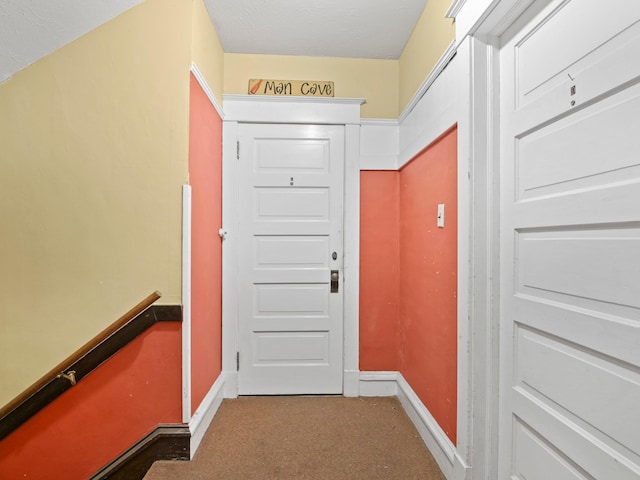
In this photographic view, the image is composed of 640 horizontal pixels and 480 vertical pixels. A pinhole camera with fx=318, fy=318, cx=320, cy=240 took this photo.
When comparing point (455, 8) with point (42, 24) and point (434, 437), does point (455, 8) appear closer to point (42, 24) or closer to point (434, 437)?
point (42, 24)

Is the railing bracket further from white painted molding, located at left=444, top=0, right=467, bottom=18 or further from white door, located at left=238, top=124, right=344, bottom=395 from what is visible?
white painted molding, located at left=444, top=0, right=467, bottom=18

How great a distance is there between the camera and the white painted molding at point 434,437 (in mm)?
1411

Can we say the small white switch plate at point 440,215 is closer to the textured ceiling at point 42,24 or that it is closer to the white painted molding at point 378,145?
the white painted molding at point 378,145

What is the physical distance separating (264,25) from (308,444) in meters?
2.49

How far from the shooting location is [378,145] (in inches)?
92.0

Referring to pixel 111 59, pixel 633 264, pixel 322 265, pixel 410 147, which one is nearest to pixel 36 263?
pixel 111 59

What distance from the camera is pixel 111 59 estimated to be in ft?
5.16

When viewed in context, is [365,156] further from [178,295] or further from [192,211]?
[178,295]

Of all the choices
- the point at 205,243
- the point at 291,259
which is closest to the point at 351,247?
the point at 291,259

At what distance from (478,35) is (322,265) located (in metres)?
1.58

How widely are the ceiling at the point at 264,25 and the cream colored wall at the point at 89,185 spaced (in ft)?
0.20

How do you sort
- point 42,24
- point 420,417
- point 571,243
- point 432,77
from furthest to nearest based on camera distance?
point 420,417, point 432,77, point 42,24, point 571,243

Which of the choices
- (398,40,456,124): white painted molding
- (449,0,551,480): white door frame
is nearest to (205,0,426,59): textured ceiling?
(398,40,456,124): white painted molding

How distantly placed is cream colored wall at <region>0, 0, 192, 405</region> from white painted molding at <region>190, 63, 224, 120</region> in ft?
0.23
